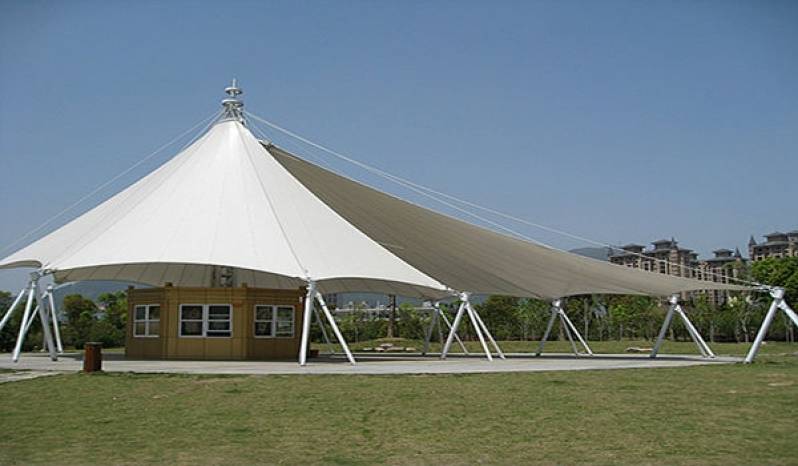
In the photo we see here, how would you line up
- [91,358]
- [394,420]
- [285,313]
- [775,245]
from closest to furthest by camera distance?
[394,420]
[91,358]
[285,313]
[775,245]

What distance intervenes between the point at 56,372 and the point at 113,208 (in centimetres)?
777

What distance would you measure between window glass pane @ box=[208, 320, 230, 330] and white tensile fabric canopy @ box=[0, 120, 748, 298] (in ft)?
7.14

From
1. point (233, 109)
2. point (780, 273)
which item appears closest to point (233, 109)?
point (233, 109)

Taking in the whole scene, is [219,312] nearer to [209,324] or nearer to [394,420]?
[209,324]

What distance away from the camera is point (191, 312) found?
21.2m

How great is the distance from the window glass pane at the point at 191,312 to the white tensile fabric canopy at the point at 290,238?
1.66 metres

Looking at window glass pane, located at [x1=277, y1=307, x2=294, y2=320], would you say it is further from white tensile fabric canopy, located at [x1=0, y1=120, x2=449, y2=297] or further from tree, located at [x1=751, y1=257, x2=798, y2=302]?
tree, located at [x1=751, y1=257, x2=798, y2=302]

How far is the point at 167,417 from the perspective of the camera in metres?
10.0

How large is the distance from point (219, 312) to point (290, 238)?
3480mm

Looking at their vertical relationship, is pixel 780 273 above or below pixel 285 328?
above

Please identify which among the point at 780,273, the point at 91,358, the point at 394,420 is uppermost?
the point at 780,273

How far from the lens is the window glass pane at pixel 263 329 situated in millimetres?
21500

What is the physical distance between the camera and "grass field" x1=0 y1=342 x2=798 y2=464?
26.8ft

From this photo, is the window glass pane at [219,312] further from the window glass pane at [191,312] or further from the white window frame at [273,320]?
the white window frame at [273,320]
